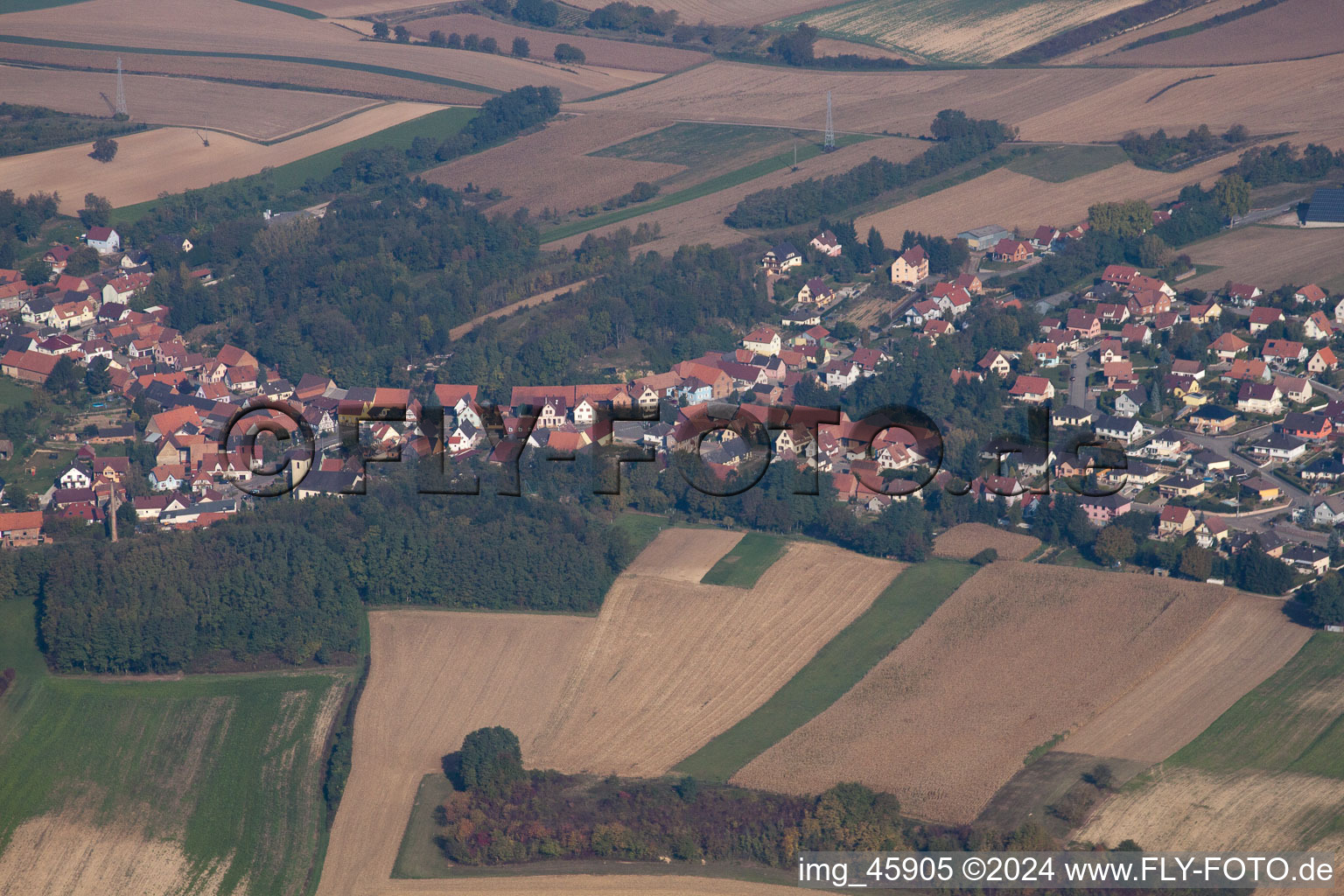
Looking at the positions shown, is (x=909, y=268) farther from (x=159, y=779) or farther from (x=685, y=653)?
(x=159, y=779)

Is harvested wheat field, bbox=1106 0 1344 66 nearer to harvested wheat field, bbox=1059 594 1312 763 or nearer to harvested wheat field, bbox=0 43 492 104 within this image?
harvested wheat field, bbox=0 43 492 104

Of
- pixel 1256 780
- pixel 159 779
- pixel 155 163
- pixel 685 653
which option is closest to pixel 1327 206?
pixel 685 653

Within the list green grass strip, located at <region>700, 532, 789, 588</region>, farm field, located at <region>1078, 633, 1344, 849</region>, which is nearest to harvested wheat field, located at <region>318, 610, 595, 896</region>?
green grass strip, located at <region>700, 532, 789, 588</region>

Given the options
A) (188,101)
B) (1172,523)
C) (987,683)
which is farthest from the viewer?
(188,101)

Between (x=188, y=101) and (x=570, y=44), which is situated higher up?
(x=570, y=44)

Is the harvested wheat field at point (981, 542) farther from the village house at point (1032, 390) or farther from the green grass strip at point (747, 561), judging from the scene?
the village house at point (1032, 390)

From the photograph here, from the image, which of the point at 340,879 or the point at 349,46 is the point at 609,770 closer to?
the point at 340,879
